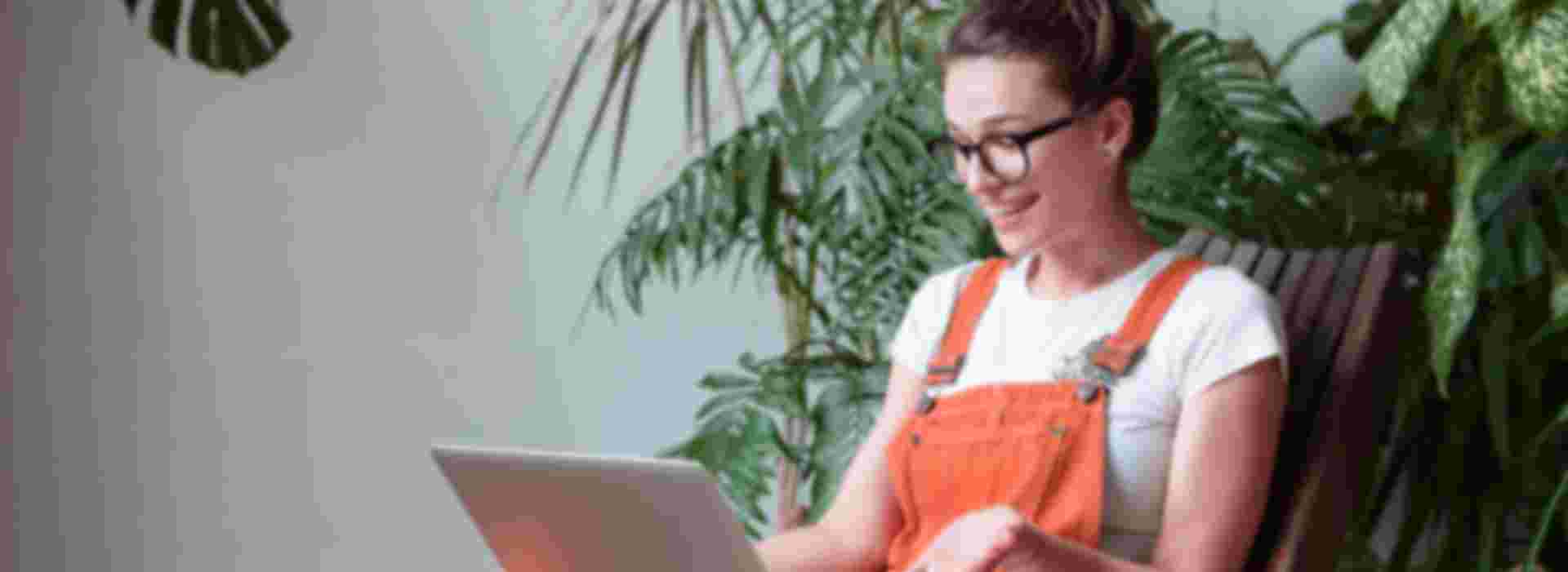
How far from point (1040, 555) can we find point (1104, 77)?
18.6 inches

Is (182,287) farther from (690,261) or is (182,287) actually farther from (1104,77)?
(1104,77)

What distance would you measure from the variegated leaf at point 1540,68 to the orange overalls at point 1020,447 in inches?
19.9

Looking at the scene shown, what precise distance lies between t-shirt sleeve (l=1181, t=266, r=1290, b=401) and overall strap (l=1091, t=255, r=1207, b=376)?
0.03 meters

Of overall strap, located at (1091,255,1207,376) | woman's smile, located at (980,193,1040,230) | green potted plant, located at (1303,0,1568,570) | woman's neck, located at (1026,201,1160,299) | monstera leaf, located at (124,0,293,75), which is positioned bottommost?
green potted plant, located at (1303,0,1568,570)

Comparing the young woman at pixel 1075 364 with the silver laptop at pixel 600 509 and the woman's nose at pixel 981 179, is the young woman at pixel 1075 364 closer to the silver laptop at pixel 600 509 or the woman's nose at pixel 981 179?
the woman's nose at pixel 981 179

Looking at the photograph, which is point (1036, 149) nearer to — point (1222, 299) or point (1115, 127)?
point (1115, 127)

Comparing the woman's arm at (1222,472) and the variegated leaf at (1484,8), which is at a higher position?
the variegated leaf at (1484,8)

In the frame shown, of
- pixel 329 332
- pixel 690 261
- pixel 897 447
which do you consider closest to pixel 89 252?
pixel 329 332

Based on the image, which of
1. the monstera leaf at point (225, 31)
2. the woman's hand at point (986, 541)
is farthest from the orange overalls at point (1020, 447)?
the monstera leaf at point (225, 31)

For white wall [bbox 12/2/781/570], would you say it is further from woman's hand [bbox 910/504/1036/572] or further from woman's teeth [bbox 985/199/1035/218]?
woman's hand [bbox 910/504/1036/572]

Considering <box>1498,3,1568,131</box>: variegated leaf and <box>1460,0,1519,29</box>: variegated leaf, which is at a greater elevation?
<box>1460,0,1519,29</box>: variegated leaf

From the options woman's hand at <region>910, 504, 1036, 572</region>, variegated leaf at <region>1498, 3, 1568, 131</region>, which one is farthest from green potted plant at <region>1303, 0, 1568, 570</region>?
woman's hand at <region>910, 504, 1036, 572</region>

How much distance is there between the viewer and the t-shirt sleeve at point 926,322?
6.22 ft

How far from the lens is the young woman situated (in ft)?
5.35
